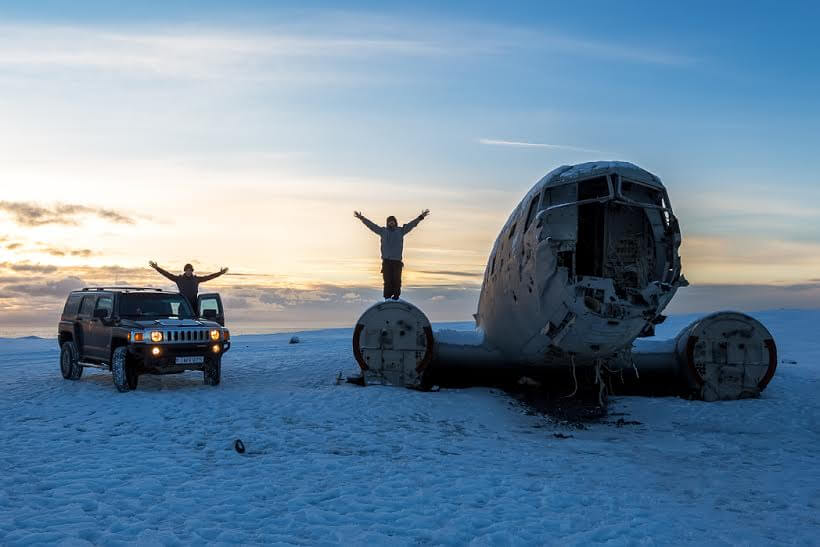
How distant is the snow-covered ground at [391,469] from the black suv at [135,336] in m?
0.61

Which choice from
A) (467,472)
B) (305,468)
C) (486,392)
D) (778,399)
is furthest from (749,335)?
(305,468)

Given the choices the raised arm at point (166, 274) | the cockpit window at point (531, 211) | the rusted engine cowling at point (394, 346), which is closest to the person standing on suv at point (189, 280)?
the raised arm at point (166, 274)

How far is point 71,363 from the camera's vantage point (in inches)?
697

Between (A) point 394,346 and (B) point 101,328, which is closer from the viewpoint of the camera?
(A) point 394,346

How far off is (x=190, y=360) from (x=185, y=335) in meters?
0.55

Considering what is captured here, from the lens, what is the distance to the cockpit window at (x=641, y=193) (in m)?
10.7

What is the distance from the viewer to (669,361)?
1564 centimetres

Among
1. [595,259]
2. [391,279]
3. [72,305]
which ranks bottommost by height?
[72,305]

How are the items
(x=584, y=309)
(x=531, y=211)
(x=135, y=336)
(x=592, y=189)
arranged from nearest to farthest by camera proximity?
(x=584, y=309) → (x=592, y=189) → (x=531, y=211) → (x=135, y=336)

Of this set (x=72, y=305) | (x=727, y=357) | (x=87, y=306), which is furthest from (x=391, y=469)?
(x=72, y=305)

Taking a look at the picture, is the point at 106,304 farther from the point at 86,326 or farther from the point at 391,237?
the point at 391,237

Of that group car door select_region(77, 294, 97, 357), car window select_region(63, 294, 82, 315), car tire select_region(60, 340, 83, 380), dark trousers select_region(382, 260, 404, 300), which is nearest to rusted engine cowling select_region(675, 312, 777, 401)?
dark trousers select_region(382, 260, 404, 300)

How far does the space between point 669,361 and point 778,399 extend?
2348mm

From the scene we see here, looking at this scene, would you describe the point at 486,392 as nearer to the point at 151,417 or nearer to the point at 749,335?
the point at 749,335
